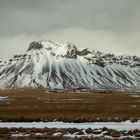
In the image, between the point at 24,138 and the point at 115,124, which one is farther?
the point at 115,124

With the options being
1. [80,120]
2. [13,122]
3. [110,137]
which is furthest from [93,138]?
[13,122]

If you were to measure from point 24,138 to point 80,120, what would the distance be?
1451cm

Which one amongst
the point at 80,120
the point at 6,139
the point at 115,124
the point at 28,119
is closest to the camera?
the point at 6,139

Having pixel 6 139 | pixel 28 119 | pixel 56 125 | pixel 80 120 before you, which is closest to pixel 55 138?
pixel 6 139

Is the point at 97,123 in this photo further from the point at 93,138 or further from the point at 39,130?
the point at 93,138

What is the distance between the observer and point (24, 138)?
36906mm

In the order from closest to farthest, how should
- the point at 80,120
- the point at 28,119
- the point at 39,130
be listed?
the point at 39,130, the point at 80,120, the point at 28,119

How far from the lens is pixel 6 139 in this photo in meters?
35.6

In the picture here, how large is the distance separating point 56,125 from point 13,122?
25.6 feet

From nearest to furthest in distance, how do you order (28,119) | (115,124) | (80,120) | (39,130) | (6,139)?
1. (6,139)
2. (39,130)
3. (115,124)
4. (80,120)
5. (28,119)

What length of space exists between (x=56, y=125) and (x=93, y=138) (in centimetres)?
1156

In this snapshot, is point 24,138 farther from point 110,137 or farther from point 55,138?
point 110,137

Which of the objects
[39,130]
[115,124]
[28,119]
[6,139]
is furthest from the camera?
[28,119]

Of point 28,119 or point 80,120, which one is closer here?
point 80,120
